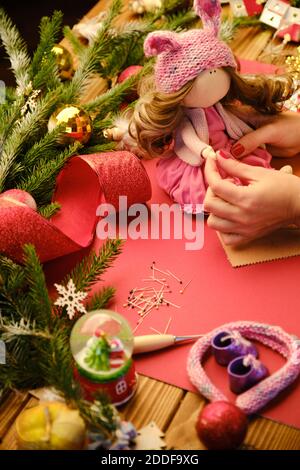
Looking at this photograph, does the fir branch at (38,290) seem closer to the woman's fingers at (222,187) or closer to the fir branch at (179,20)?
the woman's fingers at (222,187)

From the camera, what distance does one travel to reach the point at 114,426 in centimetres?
79

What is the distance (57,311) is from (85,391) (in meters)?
0.16

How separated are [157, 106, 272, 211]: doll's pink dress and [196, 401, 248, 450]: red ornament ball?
45 centimetres

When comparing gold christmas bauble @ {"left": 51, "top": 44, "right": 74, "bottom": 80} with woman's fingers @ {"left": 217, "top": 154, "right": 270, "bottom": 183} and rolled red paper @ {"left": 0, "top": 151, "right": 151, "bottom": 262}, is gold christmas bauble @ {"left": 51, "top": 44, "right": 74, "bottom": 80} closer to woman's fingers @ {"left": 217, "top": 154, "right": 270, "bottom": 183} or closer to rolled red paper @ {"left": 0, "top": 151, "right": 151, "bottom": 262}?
rolled red paper @ {"left": 0, "top": 151, "right": 151, "bottom": 262}

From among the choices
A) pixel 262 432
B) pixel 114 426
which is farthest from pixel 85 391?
pixel 262 432

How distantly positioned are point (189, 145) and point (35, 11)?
157 centimetres

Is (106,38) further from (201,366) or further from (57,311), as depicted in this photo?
(201,366)

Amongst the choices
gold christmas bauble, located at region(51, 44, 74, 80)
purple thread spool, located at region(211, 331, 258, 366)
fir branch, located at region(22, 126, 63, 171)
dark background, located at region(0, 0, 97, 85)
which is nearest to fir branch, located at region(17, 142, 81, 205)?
fir branch, located at region(22, 126, 63, 171)

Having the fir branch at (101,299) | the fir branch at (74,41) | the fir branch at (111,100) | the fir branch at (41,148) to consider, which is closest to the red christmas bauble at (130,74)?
the fir branch at (111,100)

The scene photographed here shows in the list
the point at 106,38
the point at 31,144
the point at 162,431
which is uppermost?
the point at 106,38

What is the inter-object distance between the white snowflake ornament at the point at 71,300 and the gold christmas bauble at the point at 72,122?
343mm

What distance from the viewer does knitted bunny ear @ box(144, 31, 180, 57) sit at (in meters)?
1.01

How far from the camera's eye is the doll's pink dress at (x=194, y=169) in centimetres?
114

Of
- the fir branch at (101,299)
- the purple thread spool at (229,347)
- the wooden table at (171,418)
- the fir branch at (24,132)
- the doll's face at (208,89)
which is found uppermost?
the doll's face at (208,89)
